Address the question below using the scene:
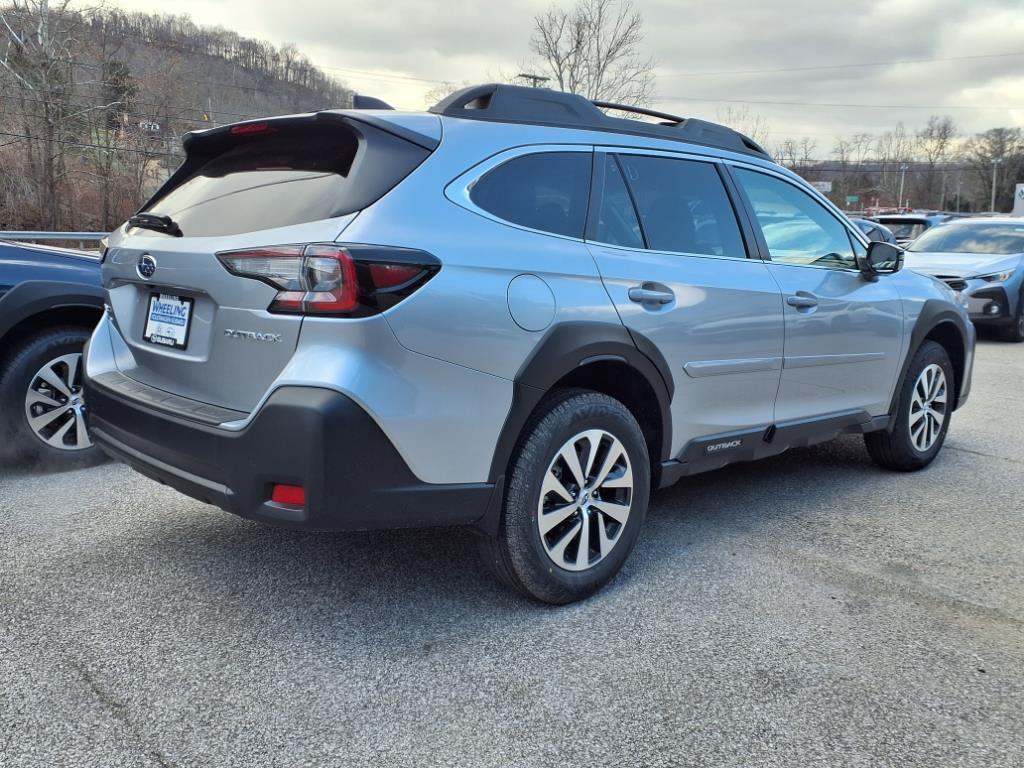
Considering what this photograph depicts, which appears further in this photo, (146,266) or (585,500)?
(585,500)

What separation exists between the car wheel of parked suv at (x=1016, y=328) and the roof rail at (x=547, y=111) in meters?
9.77

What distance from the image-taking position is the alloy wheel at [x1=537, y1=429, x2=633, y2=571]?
2945mm

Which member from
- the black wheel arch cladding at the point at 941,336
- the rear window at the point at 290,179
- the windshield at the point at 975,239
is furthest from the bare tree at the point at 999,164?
the rear window at the point at 290,179

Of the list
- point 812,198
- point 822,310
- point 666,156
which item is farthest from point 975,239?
point 666,156

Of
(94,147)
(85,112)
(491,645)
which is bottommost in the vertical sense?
(491,645)

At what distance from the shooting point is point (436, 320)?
2.51 m

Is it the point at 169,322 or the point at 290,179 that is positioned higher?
the point at 290,179

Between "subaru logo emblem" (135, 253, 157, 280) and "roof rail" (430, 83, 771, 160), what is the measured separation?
1115 mm

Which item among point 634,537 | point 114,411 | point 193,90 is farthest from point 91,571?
point 193,90

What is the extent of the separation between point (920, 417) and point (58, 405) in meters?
4.87

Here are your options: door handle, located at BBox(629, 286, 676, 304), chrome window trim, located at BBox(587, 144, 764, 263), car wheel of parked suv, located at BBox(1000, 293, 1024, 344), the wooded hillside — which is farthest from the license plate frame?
the wooded hillside

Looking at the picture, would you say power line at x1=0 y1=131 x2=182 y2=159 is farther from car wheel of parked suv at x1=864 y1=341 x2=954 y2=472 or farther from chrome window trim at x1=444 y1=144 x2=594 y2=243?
chrome window trim at x1=444 y1=144 x2=594 y2=243

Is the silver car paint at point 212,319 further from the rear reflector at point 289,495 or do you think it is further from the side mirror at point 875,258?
the side mirror at point 875,258

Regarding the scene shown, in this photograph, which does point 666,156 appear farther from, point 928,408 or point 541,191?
point 928,408
